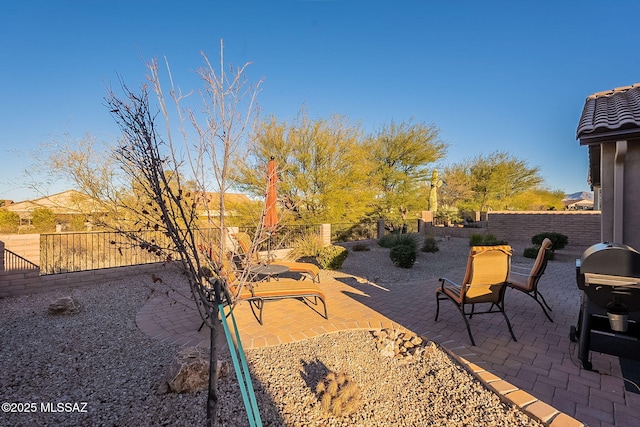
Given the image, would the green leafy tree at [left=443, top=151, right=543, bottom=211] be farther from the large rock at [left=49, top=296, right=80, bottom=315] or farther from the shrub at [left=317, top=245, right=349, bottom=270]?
the large rock at [left=49, top=296, right=80, bottom=315]

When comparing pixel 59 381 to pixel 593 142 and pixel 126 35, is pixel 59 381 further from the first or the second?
pixel 126 35

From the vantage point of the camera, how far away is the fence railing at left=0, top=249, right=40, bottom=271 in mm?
4984

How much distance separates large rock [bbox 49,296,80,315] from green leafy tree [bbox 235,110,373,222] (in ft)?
23.9

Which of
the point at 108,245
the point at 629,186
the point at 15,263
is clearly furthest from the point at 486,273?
the point at 108,245

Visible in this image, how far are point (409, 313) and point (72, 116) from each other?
408 inches

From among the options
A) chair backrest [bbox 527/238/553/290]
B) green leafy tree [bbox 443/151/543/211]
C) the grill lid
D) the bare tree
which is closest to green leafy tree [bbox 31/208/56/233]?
the bare tree

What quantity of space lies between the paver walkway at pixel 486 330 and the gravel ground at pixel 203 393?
1.06ft

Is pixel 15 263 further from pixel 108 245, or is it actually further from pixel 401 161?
pixel 401 161

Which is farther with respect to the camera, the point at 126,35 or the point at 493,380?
the point at 126,35

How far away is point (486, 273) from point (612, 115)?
7.76 ft

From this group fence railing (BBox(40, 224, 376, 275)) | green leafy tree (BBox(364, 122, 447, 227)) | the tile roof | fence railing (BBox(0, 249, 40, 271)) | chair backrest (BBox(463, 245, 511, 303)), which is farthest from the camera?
green leafy tree (BBox(364, 122, 447, 227))

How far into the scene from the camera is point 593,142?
3.16 meters

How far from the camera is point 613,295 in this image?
96.0 inches

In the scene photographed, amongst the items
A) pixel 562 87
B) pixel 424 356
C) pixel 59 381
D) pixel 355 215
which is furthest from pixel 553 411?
pixel 562 87
